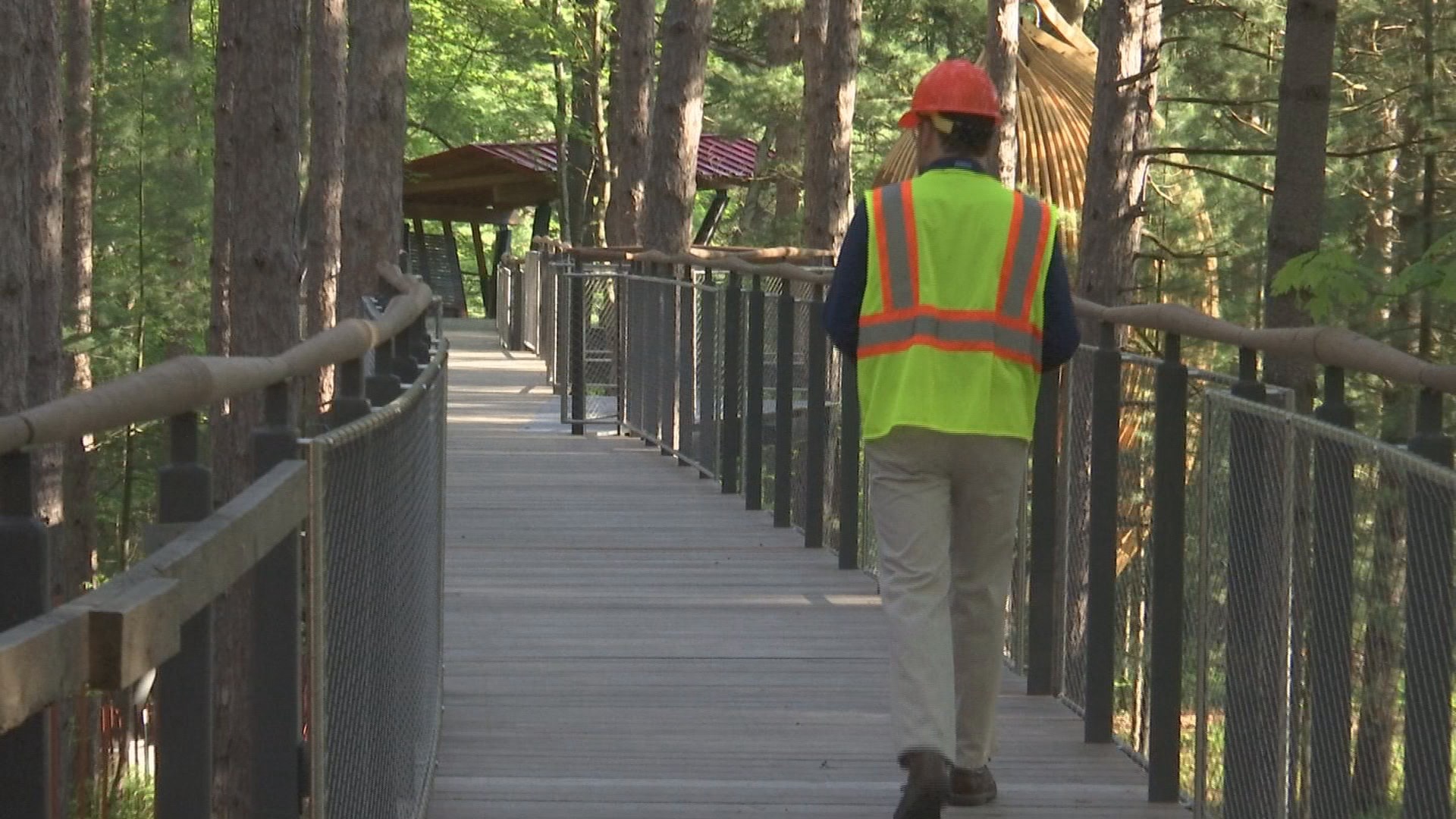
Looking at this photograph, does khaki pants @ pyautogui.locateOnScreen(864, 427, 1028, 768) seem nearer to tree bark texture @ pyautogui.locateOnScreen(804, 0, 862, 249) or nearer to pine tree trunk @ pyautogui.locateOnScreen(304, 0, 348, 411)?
tree bark texture @ pyautogui.locateOnScreen(804, 0, 862, 249)

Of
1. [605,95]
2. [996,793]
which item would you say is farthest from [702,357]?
[605,95]

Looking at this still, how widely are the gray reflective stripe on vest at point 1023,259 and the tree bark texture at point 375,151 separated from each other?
52.8 feet

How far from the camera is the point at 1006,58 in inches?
996

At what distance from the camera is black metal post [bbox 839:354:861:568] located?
10242 millimetres

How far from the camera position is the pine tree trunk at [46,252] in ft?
54.1

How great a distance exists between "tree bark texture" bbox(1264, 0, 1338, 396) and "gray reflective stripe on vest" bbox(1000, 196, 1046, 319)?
18.1 feet

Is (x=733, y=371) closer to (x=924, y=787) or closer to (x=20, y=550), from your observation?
(x=924, y=787)

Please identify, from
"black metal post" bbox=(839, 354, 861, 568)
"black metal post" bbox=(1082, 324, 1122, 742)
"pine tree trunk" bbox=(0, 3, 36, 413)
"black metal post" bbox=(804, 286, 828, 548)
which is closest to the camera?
"black metal post" bbox=(1082, 324, 1122, 742)

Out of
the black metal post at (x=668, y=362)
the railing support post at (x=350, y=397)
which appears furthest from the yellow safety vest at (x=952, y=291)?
the black metal post at (x=668, y=362)

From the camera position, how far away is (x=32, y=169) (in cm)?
1684

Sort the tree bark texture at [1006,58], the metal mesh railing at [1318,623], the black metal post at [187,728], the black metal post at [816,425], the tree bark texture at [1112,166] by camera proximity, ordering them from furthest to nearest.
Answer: the tree bark texture at [1006,58]
the tree bark texture at [1112,166]
the black metal post at [816,425]
the metal mesh railing at [1318,623]
the black metal post at [187,728]

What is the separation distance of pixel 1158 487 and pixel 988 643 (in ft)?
2.12

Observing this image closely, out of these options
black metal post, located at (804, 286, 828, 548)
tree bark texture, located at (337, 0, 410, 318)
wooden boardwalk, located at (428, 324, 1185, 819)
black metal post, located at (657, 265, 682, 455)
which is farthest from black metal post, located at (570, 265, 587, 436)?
black metal post, located at (804, 286, 828, 548)

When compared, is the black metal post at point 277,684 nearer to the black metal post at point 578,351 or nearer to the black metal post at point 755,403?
the black metal post at point 755,403
